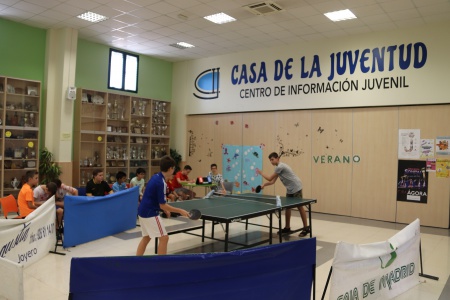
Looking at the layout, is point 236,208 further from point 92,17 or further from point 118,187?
point 92,17

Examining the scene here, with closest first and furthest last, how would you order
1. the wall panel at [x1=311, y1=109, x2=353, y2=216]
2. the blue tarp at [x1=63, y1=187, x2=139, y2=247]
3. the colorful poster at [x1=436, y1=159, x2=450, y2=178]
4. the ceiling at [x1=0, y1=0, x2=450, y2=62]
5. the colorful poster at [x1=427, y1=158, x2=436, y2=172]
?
the blue tarp at [x1=63, y1=187, x2=139, y2=247] < the ceiling at [x1=0, y1=0, x2=450, y2=62] < the colorful poster at [x1=436, y1=159, x2=450, y2=178] < the colorful poster at [x1=427, y1=158, x2=436, y2=172] < the wall panel at [x1=311, y1=109, x2=353, y2=216]

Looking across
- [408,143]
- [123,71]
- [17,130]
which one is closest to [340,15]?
[408,143]

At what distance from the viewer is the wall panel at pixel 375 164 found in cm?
810

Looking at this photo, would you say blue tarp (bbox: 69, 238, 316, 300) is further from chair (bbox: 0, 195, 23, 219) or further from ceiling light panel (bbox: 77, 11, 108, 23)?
ceiling light panel (bbox: 77, 11, 108, 23)

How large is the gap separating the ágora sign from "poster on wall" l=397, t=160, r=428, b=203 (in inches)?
67.3

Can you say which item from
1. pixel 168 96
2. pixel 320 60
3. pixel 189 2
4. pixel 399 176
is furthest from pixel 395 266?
pixel 168 96

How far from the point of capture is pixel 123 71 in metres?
10.7

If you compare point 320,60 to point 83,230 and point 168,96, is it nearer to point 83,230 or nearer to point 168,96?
point 168,96

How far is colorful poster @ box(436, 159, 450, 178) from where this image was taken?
7.46m

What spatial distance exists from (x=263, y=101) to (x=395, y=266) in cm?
687

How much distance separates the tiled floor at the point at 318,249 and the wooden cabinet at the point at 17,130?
12.0 ft

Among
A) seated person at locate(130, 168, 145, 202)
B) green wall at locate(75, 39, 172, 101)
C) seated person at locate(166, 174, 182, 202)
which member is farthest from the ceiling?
seated person at locate(166, 174, 182, 202)

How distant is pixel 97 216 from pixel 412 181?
6.37 m

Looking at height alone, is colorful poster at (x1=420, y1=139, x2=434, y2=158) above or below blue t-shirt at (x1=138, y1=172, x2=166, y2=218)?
above
